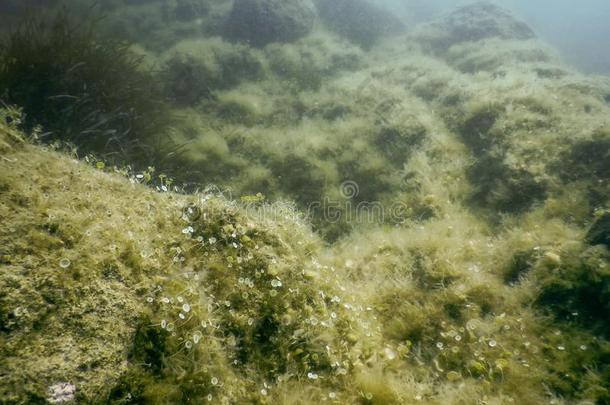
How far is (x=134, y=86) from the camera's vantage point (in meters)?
8.17

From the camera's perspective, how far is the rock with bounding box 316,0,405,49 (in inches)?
714

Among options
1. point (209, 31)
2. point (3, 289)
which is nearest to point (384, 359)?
point (3, 289)

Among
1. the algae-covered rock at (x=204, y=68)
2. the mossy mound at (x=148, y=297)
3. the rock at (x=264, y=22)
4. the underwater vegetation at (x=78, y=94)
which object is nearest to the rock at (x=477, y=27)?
the rock at (x=264, y=22)

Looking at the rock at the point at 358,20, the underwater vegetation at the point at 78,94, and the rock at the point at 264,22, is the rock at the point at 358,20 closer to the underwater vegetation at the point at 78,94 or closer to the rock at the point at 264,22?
the rock at the point at 264,22

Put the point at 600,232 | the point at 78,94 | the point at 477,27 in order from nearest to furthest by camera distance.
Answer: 1. the point at 600,232
2. the point at 78,94
3. the point at 477,27

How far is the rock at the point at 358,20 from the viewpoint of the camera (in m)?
18.1

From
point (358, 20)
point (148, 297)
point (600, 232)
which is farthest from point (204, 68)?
point (358, 20)

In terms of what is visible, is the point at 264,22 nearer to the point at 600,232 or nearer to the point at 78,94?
the point at 78,94

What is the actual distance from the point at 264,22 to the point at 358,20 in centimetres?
661

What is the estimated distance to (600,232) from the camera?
159 inches

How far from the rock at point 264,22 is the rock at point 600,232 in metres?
13.0

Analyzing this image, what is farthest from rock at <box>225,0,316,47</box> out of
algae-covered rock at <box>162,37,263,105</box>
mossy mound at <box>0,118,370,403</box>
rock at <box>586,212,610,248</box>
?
rock at <box>586,212,610,248</box>

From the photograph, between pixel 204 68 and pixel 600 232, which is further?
pixel 204 68

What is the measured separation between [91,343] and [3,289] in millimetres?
575
